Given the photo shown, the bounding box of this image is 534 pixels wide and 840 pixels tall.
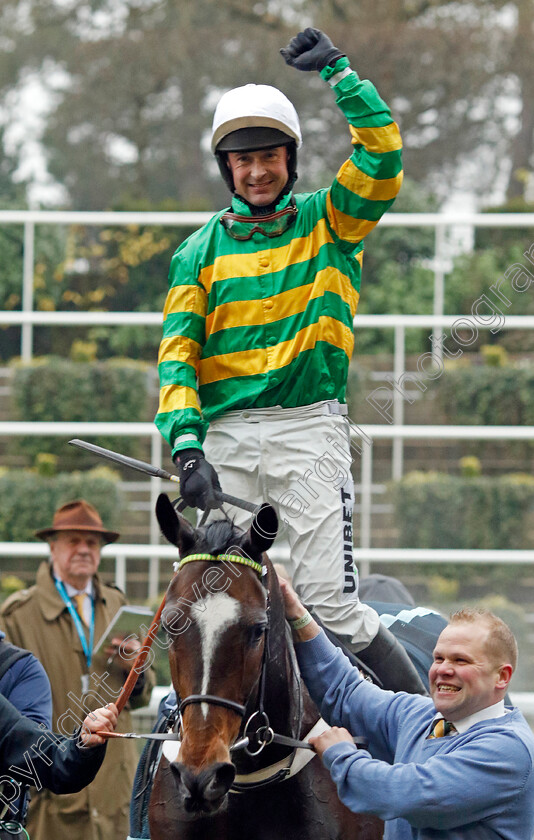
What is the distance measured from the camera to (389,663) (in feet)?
8.94

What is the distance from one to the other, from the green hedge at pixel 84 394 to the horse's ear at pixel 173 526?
14.6 ft

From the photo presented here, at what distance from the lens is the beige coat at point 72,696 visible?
402 centimetres

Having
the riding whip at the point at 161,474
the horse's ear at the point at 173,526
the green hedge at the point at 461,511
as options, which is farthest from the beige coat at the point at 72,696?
the green hedge at the point at 461,511

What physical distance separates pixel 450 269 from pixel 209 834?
6842 mm

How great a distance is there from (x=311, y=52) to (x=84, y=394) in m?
4.44

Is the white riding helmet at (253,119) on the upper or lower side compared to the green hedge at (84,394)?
upper

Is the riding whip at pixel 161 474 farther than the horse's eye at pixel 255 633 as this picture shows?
Yes

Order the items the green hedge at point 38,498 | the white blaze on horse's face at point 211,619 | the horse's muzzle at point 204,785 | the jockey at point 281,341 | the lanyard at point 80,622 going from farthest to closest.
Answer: the green hedge at point 38,498 < the lanyard at point 80,622 < the jockey at point 281,341 < the white blaze on horse's face at point 211,619 < the horse's muzzle at point 204,785

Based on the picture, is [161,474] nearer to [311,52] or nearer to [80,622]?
[311,52]

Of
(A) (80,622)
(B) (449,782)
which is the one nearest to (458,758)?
(B) (449,782)

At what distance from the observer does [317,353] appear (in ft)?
8.61

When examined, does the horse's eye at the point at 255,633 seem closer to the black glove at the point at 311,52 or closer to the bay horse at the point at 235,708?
the bay horse at the point at 235,708

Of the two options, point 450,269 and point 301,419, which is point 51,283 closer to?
point 450,269

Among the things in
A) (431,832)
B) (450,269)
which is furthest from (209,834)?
(450,269)
